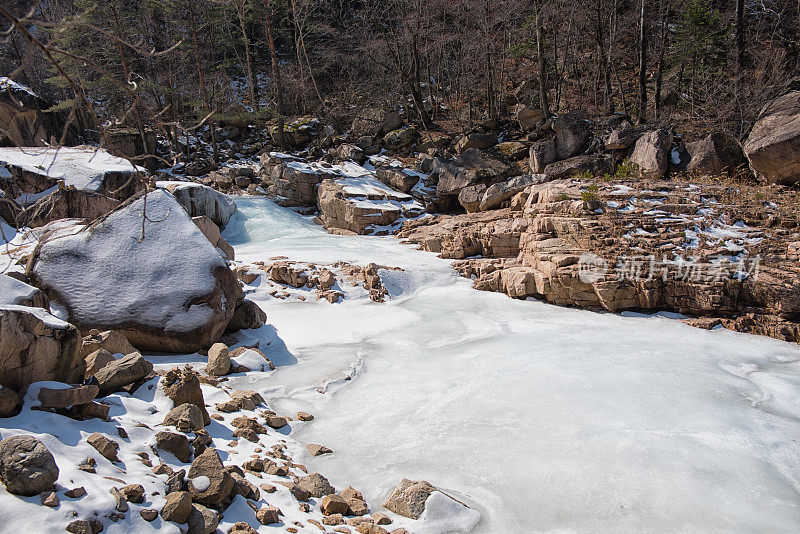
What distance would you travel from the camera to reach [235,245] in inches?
506

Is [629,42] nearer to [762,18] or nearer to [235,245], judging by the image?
[762,18]

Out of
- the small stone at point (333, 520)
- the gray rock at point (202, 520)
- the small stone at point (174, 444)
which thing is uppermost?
the small stone at point (174, 444)

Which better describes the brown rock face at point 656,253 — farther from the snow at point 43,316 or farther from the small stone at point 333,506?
the snow at point 43,316

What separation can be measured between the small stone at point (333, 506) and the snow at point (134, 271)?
2976 mm

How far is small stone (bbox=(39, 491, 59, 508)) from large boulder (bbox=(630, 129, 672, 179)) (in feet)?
43.0

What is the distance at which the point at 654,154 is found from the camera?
1198cm

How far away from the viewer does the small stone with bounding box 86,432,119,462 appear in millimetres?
2496

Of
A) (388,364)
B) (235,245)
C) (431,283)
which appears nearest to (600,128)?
(431,283)

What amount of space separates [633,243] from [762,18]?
654 inches

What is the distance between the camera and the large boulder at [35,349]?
2.75 metres

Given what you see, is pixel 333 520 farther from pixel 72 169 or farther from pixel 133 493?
pixel 72 169

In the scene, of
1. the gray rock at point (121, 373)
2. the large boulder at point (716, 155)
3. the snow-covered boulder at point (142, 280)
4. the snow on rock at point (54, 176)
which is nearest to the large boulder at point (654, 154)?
the large boulder at point (716, 155)

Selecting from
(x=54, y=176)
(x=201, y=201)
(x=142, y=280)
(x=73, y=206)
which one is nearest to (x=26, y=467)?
(x=142, y=280)

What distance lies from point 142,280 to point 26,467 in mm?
3387
